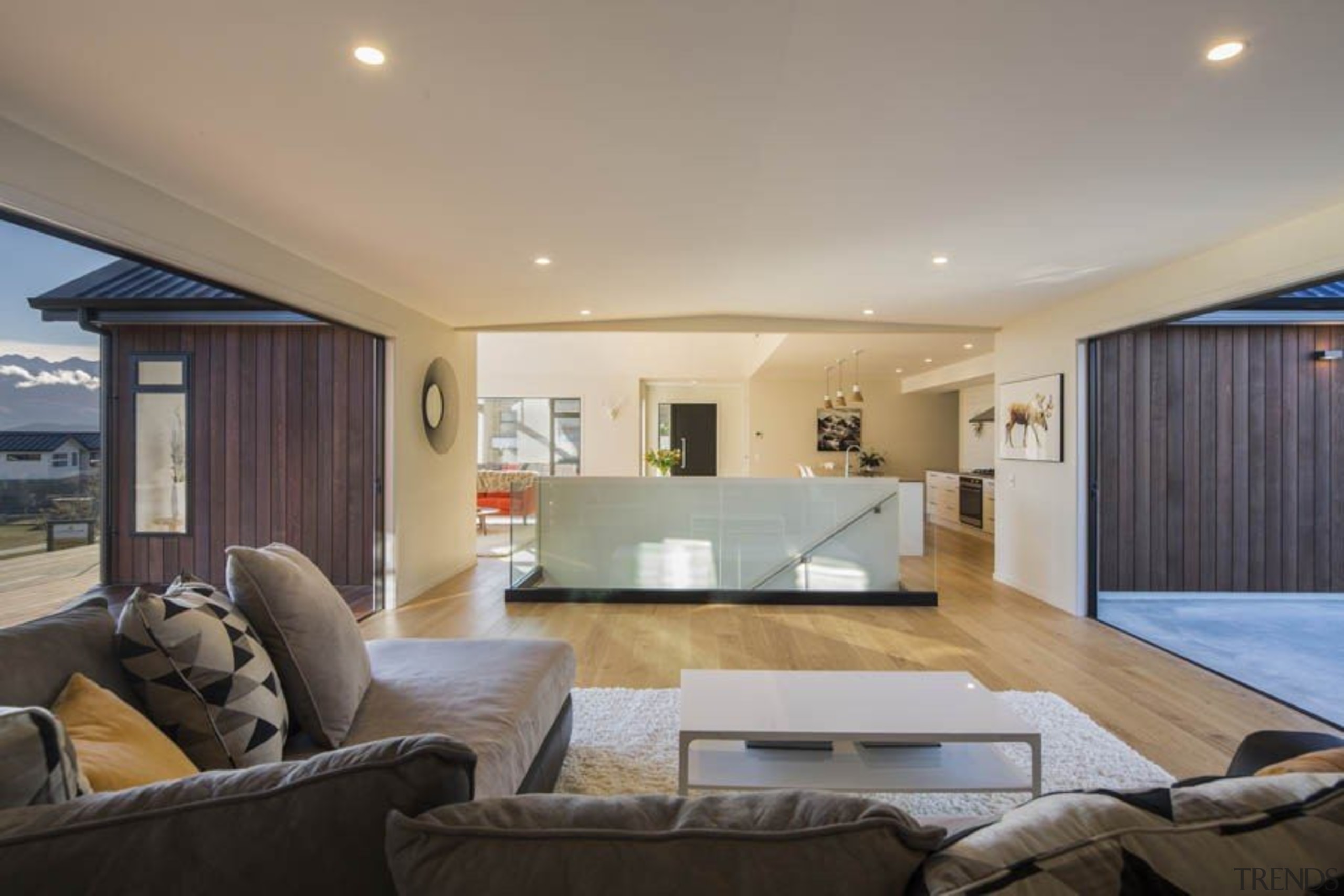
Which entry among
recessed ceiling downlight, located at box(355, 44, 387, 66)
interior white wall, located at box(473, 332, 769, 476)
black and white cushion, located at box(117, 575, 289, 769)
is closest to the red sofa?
interior white wall, located at box(473, 332, 769, 476)

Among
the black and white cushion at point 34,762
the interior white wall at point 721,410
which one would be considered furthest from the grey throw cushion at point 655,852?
the interior white wall at point 721,410

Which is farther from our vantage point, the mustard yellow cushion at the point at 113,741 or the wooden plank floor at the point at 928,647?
the wooden plank floor at the point at 928,647

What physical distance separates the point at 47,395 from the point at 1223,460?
26.0 ft

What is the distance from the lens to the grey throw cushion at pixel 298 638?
1.63 m

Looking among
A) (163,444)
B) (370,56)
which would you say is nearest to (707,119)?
(370,56)

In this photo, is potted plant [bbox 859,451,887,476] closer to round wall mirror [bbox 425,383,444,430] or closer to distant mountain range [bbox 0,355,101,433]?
round wall mirror [bbox 425,383,444,430]

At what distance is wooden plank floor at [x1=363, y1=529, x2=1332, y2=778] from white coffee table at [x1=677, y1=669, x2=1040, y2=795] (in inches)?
41.2

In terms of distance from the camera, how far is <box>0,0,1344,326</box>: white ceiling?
171 cm

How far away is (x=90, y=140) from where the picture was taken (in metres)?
2.32

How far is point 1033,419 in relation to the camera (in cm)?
520

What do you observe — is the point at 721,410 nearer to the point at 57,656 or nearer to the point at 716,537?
the point at 716,537

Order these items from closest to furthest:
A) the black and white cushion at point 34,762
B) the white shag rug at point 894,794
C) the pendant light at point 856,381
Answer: the black and white cushion at point 34,762 < the white shag rug at point 894,794 < the pendant light at point 856,381

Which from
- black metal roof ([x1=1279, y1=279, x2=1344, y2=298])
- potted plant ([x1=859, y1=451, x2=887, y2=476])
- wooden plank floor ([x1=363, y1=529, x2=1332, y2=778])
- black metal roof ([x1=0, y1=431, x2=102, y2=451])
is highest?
black metal roof ([x1=1279, y1=279, x2=1344, y2=298])

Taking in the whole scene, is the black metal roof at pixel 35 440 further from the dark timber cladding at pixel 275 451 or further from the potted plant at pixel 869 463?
the potted plant at pixel 869 463
